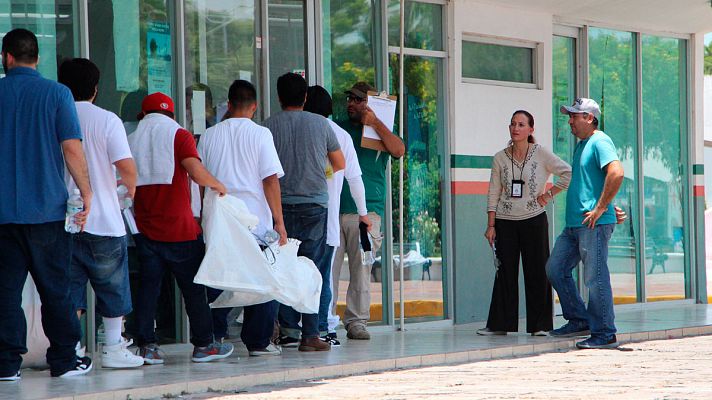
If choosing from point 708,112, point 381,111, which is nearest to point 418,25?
point 381,111

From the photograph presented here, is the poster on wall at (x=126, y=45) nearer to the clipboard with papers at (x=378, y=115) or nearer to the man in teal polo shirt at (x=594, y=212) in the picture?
the clipboard with papers at (x=378, y=115)

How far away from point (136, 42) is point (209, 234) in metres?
1.83

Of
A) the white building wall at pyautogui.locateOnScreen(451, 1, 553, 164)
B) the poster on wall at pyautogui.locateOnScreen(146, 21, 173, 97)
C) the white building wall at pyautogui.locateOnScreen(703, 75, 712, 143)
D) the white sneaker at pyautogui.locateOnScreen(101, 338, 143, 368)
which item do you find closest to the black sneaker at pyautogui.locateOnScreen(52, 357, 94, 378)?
the white sneaker at pyautogui.locateOnScreen(101, 338, 143, 368)

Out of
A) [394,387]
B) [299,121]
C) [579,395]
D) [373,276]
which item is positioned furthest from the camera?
[373,276]

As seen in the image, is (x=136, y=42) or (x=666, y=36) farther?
(x=666, y=36)

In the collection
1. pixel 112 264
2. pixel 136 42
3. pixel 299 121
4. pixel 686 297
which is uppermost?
pixel 136 42

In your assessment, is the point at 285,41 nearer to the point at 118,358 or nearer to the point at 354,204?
the point at 354,204

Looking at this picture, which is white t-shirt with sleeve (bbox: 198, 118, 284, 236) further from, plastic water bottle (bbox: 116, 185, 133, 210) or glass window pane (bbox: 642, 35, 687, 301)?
glass window pane (bbox: 642, 35, 687, 301)

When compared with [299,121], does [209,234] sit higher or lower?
lower

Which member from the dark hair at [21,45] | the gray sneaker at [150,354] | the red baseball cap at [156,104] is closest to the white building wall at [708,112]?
the red baseball cap at [156,104]

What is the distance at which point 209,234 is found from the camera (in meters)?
7.68

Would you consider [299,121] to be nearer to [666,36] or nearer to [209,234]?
[209,234]

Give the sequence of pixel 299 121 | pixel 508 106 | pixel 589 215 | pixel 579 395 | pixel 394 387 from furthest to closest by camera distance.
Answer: pixel 508 106 < pixel 589 215 < pixel 299 121 < pixel 394 387 < pixel 579 395

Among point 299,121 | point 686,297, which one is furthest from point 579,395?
point 686,297
